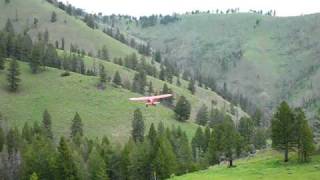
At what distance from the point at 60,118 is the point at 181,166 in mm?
80893

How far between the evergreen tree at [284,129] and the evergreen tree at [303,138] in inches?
47.9

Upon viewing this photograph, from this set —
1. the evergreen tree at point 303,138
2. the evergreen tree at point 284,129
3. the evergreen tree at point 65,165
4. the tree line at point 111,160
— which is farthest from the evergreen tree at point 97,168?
the evergreen tree at point 303,138

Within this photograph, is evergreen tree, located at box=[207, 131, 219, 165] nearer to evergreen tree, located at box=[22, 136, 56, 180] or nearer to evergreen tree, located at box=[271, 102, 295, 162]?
evergreen tree, located at box=[271, 102, 295, 162]

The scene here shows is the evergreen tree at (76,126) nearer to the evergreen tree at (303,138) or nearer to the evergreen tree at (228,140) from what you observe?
the evergreen tree at (228,140)

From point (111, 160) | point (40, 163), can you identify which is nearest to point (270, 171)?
point (111, 160)

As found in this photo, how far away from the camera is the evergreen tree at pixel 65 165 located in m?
105

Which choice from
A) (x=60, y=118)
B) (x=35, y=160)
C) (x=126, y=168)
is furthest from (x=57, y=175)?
(x=60, y=118)

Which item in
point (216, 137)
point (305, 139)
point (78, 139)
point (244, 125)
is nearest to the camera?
point (305, 139)

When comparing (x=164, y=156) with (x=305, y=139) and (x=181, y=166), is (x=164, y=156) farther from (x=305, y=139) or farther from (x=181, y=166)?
(x=305, y=139)

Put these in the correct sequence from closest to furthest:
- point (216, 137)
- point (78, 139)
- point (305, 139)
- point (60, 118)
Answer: point (305, 139)
point (216, 137)
point (78, 139)
point (60, 118)

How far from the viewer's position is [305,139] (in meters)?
89.2

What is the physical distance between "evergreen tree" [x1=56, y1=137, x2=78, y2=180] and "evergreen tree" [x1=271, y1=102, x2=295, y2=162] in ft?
137

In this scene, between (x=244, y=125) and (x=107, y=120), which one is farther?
(x=107, y=120)

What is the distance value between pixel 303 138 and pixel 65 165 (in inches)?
1900
